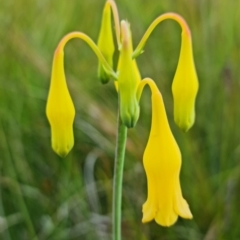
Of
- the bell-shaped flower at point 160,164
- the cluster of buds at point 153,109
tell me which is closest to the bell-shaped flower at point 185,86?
the cluster of buds at point 153,109

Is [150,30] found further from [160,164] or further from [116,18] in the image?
[160,164]

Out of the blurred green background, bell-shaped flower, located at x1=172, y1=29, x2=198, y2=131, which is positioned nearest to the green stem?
bell-shaped flower, located at x1=172, y1=29, x2=198, y2=131

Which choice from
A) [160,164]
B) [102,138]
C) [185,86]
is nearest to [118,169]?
[160,164]

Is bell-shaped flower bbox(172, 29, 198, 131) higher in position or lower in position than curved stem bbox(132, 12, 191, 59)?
lower

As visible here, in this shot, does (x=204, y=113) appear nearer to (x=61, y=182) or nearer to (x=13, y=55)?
(x=61, y=182)

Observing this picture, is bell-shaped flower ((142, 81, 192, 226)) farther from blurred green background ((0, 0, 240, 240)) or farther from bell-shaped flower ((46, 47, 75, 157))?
blurred green background ((0, 0, 240, 240))

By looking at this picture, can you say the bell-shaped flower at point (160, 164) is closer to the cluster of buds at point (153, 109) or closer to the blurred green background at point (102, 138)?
the cluster of buds at point (153, 109)

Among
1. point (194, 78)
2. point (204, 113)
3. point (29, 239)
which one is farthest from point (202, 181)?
point (194, 78)
